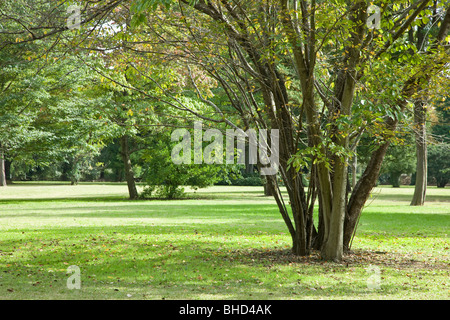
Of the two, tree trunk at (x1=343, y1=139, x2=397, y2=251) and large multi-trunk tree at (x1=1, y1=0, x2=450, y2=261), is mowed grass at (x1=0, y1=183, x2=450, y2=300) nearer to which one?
tree trunk at (x1=343, y1=139, x2=397, y2=251)

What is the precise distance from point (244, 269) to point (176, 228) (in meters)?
6.00

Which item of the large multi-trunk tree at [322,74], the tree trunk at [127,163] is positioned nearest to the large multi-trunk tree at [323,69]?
the large multi-trunk tree at [322,74]

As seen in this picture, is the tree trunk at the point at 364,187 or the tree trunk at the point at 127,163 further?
the tree trunk at the point at 127,163

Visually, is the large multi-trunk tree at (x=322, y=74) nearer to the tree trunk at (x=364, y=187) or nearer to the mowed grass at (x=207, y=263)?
the tree trunk at (x=364, y=187)

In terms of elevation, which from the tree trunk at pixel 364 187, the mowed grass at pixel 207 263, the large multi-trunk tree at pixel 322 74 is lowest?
the mowed grass at pixel 207 263

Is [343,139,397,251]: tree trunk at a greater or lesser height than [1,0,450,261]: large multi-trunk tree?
lesser

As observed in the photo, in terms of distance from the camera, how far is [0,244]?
9.87 metres

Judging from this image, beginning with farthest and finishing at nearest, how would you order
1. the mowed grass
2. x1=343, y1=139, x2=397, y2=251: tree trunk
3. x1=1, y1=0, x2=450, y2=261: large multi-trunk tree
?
x1=343, y1=139, x2=397, y2=251: tree trunk < x1=1, y1=0, x2=450, y2=261: large multi-trunk tree < the mowed grass

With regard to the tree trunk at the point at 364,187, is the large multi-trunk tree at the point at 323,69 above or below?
above

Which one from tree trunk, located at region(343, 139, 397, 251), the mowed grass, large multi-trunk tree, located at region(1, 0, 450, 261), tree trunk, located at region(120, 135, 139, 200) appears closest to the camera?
the mowed grass

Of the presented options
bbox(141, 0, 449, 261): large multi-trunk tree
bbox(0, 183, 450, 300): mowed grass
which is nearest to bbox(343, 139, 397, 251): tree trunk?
bbox(141, 0, 449, 261): large multi-trunk tree

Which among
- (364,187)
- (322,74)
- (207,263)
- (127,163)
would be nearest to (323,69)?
(322,74)

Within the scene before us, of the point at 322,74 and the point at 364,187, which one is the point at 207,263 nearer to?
the point at 364,187

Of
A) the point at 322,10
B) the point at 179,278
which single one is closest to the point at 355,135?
the point at 322,10
